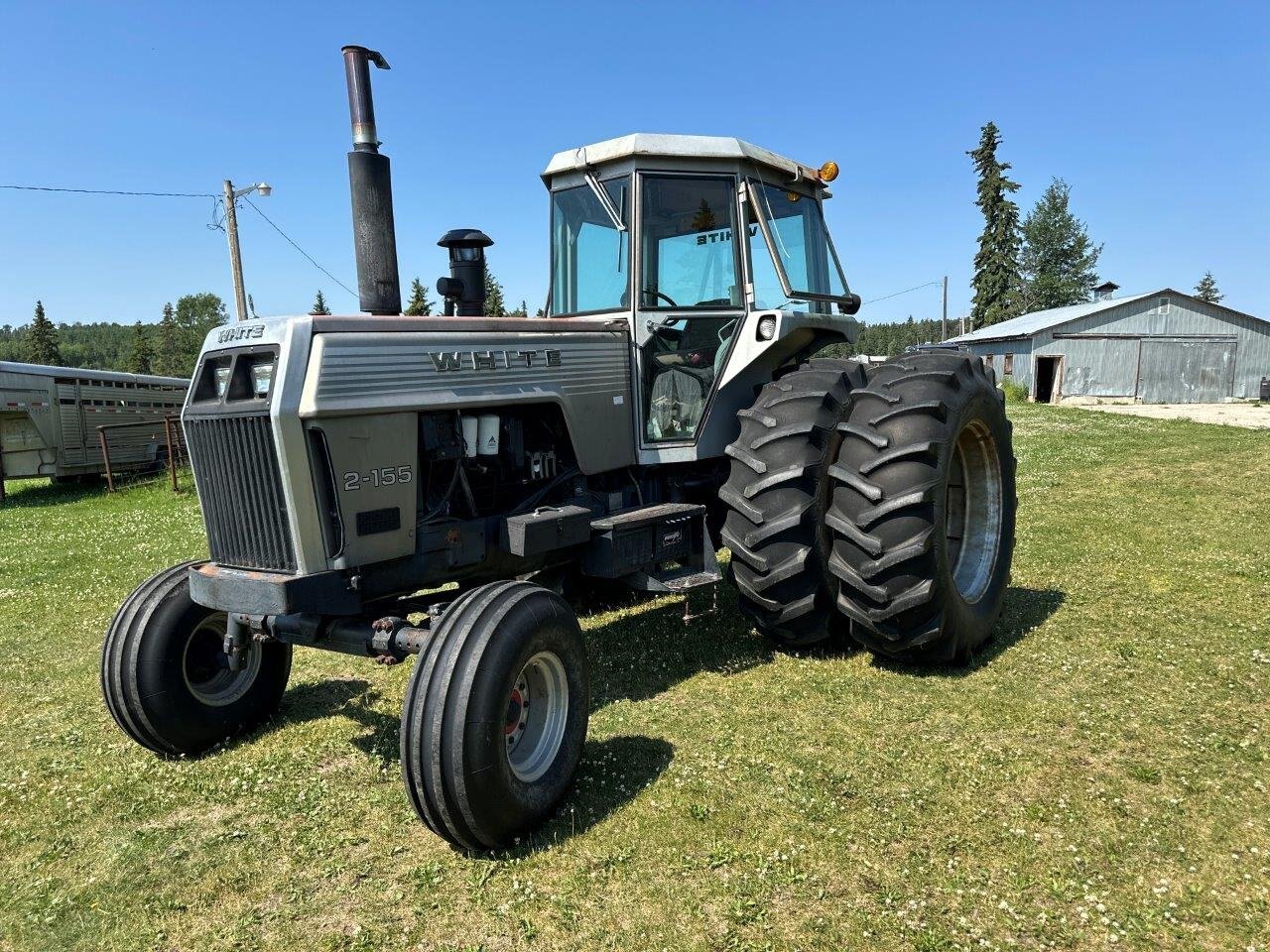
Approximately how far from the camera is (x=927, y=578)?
435cm

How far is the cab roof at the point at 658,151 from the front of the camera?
4973 millimetres

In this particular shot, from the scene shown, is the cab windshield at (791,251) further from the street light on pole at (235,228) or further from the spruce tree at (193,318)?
the spruce tree at (193,318)

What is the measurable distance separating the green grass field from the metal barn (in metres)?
29.3

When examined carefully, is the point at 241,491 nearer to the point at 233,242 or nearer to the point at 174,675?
the point at 174,675

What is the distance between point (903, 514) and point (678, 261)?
216 centimetres

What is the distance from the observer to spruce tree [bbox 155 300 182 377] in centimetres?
7738

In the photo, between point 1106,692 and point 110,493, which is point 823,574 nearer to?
point 1106,692

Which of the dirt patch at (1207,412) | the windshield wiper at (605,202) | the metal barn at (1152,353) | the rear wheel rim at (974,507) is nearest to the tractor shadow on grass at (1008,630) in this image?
the rear wheel rim at (974,507)

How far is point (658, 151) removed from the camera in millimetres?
4984

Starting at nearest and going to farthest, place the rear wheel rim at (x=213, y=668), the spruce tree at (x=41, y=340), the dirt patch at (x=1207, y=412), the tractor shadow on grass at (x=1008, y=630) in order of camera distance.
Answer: the rear wheel rim at (x=213, y=668) → the tractor shadow on grass at (x=1008, y=630) → the dirt patch at (x=1207, y=412) → the spruce tree at (x=41, y=340)

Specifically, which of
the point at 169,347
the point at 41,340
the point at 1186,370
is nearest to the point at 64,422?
the point at 1186,370

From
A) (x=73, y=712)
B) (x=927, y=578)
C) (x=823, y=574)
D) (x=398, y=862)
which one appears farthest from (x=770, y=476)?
(x=73, y=712)

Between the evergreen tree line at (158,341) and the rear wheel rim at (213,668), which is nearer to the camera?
the rear wheel rim at (213,668)

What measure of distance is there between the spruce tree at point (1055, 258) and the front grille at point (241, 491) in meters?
66.2
